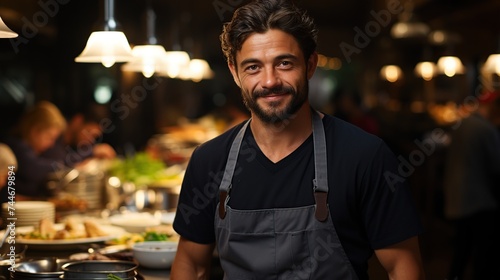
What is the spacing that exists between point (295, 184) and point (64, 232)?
5.24 ft

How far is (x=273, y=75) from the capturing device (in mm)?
2504

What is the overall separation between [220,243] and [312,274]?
357 mm

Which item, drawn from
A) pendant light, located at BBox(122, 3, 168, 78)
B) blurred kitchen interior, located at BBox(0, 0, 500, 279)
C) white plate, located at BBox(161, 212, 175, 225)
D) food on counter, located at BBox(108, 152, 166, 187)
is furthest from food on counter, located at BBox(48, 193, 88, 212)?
food on counter, located at BBox(108, 152, 166, 187)

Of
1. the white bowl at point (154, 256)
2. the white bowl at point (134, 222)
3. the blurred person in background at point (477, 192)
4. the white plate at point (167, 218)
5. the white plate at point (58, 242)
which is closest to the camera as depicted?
the white bowl at point (154, 256)

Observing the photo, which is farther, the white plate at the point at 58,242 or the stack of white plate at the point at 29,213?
the stack of white plate at the point at 29,213

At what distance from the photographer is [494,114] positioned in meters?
7.25

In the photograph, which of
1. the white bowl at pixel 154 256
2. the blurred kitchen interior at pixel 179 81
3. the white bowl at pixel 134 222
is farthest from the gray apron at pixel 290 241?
the white bowl at pixel 134 222

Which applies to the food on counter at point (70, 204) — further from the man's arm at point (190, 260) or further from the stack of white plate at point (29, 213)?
the man's arm at point (190, 260)

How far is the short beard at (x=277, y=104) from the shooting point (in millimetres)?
2502

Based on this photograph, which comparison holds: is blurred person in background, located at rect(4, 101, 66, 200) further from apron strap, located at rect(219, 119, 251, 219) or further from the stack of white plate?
apron strap, located at rect(219, 119, 251, 219)

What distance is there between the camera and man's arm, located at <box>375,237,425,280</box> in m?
2.52

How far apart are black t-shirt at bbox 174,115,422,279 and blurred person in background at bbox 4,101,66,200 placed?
3310 millimetres

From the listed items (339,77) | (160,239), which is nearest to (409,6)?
(160,239)

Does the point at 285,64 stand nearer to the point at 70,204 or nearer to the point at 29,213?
the point at 29,213
